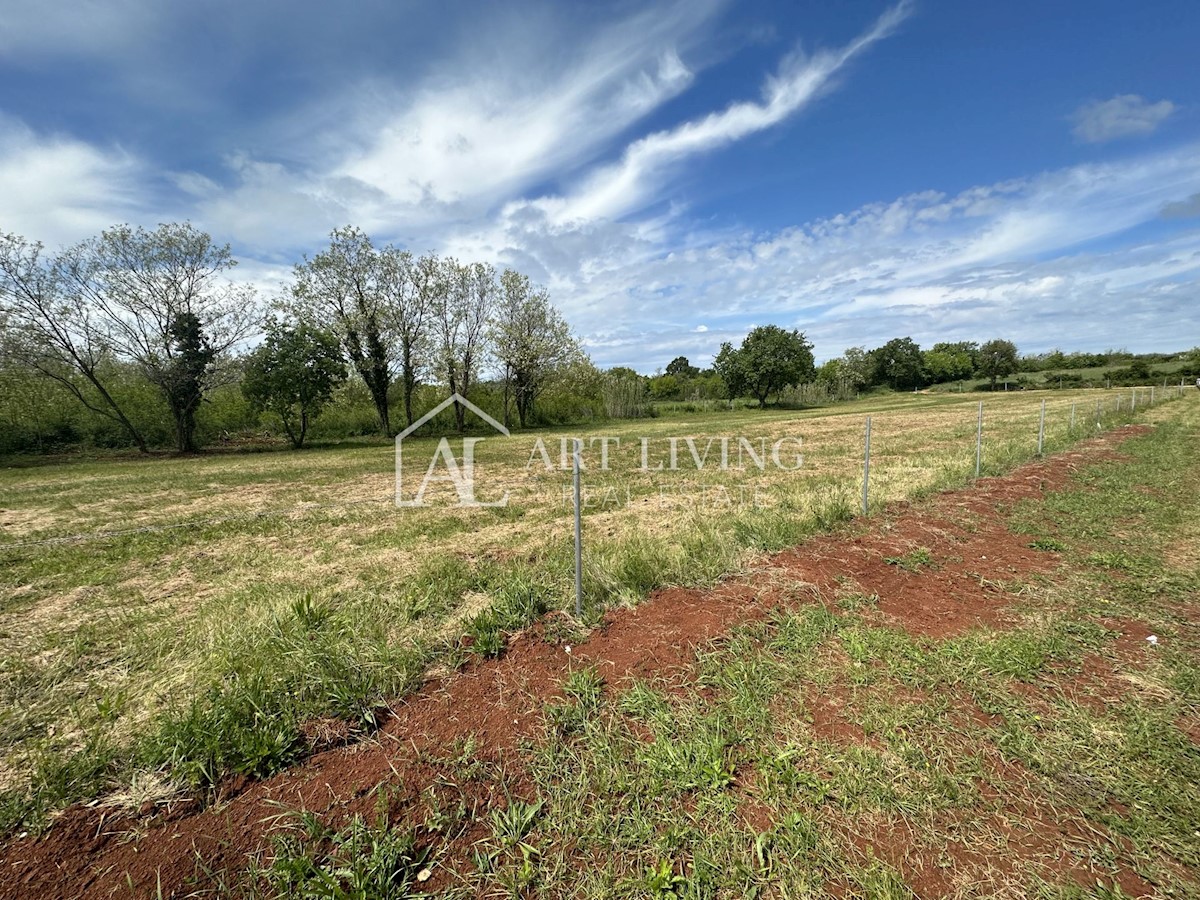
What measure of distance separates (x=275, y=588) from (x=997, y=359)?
344 feet

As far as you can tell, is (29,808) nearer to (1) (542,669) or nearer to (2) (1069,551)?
(1) (542,669)

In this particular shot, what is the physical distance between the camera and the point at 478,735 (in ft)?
7.51

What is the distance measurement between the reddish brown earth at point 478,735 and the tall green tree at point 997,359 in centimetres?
8274

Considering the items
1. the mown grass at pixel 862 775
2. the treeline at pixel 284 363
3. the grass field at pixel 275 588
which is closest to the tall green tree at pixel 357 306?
the treeline at pixel 284 363

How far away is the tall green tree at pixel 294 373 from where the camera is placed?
20406 mm

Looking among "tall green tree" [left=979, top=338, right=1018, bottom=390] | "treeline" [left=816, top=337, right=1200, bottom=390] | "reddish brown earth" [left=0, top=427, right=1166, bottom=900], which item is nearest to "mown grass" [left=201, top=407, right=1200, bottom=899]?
"reddish brown earth" [left=0, top=427, right=1166, bottom=900]

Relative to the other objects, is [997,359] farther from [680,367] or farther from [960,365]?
[680,367]

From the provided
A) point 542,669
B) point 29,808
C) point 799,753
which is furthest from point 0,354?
point 799,753

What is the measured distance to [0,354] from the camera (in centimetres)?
1691

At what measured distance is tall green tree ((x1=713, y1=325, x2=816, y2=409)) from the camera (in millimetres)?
42812

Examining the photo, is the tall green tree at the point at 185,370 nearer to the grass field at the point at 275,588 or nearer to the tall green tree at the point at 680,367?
the grass field at the point at 275,588

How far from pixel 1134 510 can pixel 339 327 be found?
27.8 metres

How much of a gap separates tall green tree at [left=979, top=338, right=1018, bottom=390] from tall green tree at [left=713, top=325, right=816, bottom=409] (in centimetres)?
4334

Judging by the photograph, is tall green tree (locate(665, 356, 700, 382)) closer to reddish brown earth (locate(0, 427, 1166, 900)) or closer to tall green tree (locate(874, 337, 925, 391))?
tall green tree (locate(874, 337, 925, 391))
